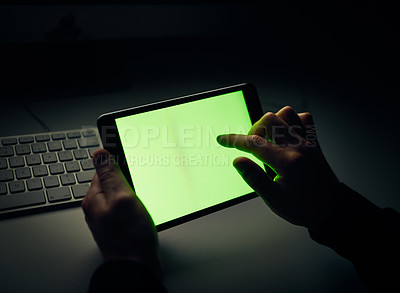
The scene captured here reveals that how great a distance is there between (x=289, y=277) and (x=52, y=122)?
51 cm

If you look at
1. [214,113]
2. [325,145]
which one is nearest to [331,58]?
[325,145]

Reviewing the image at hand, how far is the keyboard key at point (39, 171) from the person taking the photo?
0.54 m

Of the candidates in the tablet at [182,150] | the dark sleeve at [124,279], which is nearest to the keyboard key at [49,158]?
the tablet at [182,150]

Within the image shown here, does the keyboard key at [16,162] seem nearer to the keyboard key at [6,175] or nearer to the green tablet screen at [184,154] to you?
the keyboard key at [6,175]

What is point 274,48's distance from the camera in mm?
970

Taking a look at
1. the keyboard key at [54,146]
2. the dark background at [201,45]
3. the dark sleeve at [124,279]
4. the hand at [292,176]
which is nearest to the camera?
the dark sleeve at [124,279]

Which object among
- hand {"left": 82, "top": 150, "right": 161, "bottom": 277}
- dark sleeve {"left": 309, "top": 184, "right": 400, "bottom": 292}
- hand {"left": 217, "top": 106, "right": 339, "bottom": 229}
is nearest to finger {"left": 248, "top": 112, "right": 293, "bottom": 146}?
hand {"left": 217, "top": 106, "right": 339, "bottom": 229}

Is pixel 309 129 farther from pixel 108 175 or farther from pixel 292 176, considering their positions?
pixel 108 175

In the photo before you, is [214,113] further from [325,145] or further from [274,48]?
[274,48]

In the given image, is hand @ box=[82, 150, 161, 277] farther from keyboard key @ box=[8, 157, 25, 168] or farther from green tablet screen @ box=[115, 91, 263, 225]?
keyboard key @ box=[8, 157, 25, 168]

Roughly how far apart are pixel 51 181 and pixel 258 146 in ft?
1.08

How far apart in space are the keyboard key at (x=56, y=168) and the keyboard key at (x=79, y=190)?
0.13 feet

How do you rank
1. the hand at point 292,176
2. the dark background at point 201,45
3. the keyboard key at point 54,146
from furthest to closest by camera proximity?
the dark background at point 201,45 → the keyboard key at point 54,146 → the hand at point 292,176

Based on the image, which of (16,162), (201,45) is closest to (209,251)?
(16,162)
